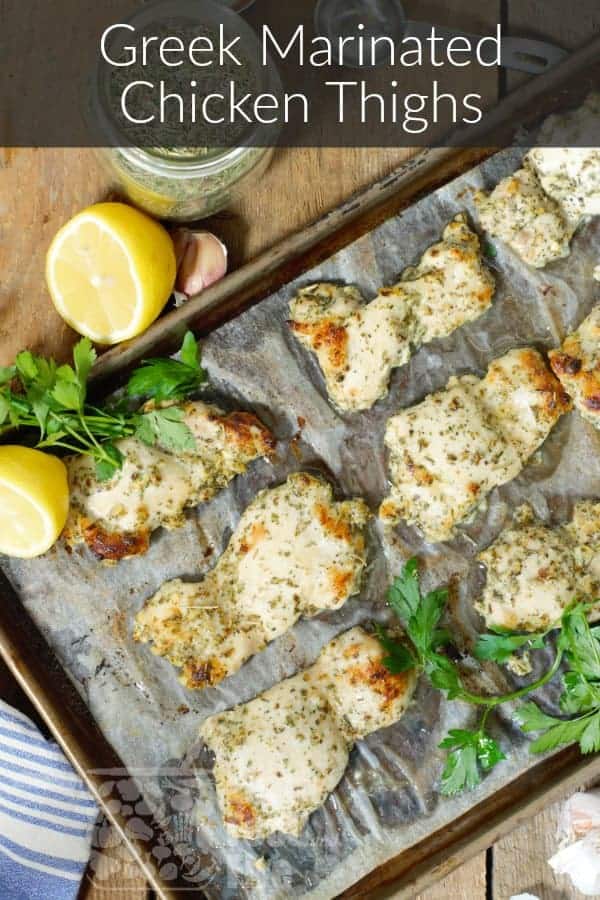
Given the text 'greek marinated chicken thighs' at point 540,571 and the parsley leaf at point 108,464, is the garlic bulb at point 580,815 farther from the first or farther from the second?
the parsley leaf at point 108,464

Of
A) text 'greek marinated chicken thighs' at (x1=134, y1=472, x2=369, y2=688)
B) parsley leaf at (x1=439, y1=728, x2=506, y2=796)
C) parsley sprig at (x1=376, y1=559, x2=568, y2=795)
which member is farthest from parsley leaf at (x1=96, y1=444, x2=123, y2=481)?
parsley leaf at (x1=439, y1=728, x2=506, y2=796)

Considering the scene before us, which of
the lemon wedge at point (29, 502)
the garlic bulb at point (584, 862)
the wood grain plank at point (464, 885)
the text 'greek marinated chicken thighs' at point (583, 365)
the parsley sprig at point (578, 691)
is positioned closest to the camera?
the lemon wedge at point (29, 502)

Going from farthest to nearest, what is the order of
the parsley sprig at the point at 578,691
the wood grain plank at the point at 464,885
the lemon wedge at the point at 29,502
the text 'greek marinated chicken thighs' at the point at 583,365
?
the wood grain plank at the point at 464,885 → the text 'greek marinated chicken thighs' at the point at 583,365 → the parsley sprig at the point at 578,691 → the lemon wedge at the point at 29,502

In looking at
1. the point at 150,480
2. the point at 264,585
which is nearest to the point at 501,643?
the point at 264,585

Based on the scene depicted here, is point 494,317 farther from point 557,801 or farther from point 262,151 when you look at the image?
point 557,801

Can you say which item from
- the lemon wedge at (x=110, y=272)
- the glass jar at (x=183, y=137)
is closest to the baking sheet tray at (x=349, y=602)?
the lemon wedge at (x=110, y=272)

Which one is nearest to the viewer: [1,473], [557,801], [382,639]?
[1,473]

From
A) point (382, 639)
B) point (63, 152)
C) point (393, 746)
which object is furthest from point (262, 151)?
point (393, 746)
